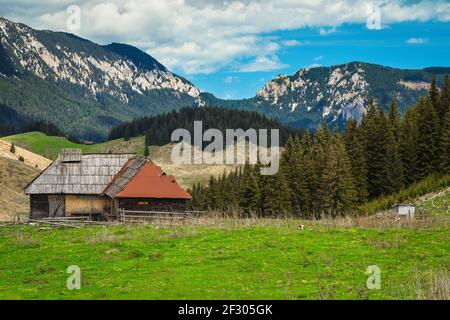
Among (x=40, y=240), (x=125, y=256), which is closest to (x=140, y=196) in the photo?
(x=40, y=240)

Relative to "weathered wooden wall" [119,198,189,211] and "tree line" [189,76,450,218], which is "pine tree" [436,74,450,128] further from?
"weathered wooden wall" [119,198,189,211]

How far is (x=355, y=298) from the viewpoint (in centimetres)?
1848

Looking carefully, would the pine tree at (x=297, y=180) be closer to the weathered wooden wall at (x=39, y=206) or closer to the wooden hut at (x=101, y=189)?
the wooden hut at (x=101, y=189)

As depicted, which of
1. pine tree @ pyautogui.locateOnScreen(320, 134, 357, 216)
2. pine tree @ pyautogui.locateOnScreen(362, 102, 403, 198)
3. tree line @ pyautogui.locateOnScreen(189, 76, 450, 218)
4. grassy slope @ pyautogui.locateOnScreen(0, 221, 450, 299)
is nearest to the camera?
grassy slope @ pyautogui.locateOnScreen(0, 221, 450, 299)

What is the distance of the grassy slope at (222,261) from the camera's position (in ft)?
66.8

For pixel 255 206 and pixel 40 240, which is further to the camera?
pixel 255 206

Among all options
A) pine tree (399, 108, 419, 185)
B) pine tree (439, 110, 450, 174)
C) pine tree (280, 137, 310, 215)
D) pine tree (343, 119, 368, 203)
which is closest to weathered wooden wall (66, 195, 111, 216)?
pine tree (280, 137, 310, 215)

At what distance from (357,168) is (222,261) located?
52.7 metres

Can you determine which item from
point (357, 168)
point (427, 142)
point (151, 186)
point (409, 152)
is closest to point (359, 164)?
point (357, 168)

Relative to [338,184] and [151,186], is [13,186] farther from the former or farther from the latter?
[338,184]

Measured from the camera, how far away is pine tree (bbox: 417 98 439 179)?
241ft

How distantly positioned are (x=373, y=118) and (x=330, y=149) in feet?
39.4

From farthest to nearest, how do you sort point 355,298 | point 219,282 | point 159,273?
point 159,273 → point 219,282 → point 355,298
